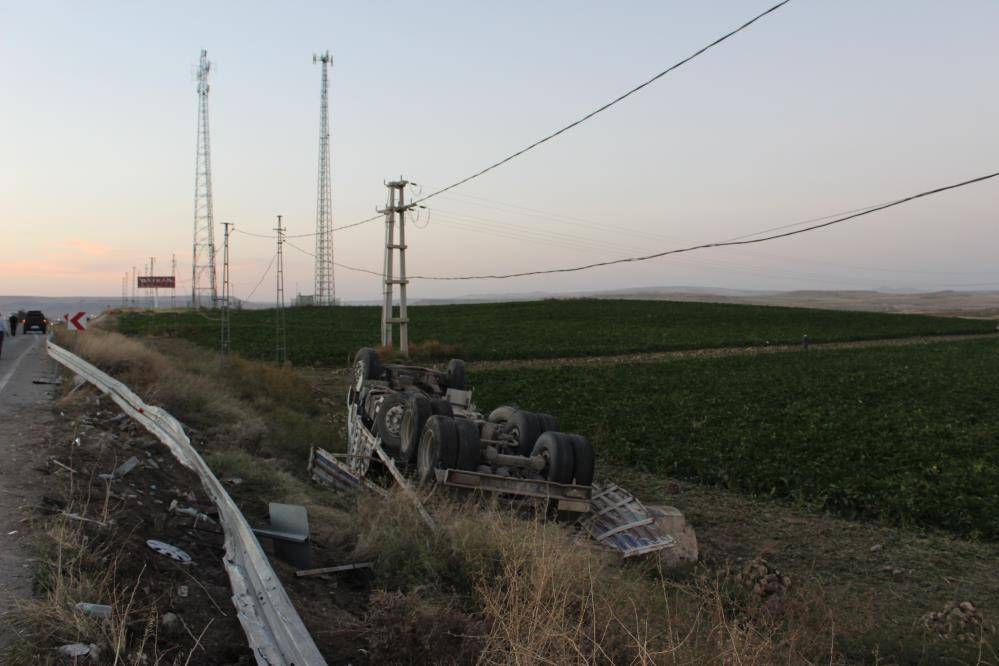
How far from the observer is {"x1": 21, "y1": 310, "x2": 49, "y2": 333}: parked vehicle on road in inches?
1539

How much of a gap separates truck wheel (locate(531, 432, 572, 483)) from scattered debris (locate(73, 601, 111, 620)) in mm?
5494

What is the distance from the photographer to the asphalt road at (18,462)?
183 inches

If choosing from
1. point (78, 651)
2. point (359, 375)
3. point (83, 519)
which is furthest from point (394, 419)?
point (78, 651)

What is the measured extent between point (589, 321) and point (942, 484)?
48849mm

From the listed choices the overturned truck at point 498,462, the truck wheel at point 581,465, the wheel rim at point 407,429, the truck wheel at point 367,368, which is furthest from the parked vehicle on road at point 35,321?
the truck wheel at point 581,465

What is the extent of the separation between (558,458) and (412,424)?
247 centimetres

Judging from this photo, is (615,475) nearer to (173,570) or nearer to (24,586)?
(173,570)

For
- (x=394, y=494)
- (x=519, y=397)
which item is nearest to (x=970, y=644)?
(x=394, y=494)

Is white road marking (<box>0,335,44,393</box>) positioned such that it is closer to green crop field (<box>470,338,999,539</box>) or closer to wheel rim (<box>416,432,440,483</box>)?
wheel rim (<box>416,432,440,483</box>)

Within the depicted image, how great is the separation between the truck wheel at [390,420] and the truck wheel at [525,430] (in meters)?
1.75

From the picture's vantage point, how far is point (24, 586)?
178 inches

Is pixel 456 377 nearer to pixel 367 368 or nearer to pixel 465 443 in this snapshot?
Result: pixel 367 368

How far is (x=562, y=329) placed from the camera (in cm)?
5225

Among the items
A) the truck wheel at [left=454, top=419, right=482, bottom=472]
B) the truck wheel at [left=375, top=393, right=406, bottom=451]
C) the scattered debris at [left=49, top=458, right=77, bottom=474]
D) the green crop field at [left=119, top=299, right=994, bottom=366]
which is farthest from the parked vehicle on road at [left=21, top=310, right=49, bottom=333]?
the truck wheel at [left=454, top=419, right=482, bottom=472]
